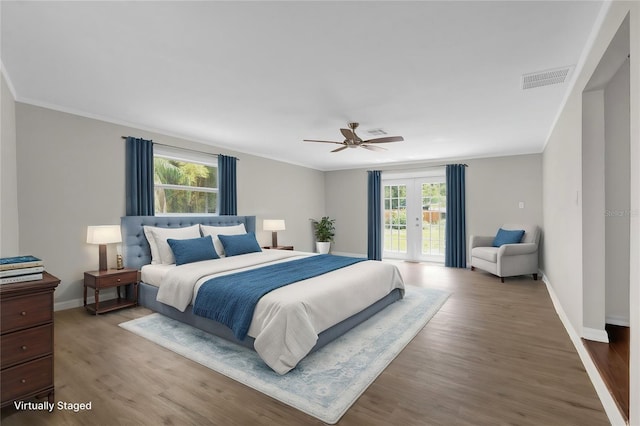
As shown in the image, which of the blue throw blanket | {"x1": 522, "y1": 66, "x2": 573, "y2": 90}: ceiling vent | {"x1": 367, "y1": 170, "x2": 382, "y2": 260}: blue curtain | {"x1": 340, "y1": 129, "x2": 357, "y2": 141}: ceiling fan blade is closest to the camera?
the blue throw blanket

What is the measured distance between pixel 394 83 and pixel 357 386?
2.66 metres

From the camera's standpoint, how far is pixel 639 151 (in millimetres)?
1424

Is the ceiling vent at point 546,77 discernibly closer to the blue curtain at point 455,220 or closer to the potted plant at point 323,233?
the blue curtain at point 455,220

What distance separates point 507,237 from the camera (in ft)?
18.7

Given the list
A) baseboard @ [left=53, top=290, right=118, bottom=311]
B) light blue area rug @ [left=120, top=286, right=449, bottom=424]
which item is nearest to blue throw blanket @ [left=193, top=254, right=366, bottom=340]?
light blue area rug @ [left=120, top=286, right=449, bottom=424]

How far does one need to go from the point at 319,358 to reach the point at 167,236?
2.85 meters

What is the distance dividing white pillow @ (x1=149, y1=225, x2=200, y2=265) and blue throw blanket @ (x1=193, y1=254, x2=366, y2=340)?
135cm

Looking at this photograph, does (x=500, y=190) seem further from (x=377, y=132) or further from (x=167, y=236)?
(x=167, y=236)

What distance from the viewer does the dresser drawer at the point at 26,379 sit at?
69.0 inches

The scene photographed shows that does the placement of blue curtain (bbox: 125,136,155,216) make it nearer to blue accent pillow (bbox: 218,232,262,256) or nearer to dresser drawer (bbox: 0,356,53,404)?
blue accent pillow (bbox: 218,232,262,256)

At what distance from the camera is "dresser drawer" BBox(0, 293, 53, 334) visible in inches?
69.3

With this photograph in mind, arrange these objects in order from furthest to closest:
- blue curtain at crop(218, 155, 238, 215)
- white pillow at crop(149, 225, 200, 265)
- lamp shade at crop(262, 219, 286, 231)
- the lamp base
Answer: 1. lamp shade at crop(262, 219, 286, 231)
2. blue curtain at crop(218, 155, 238, 215)
3. white pillow at crop(149, 225, 200, 265)
4. the lamp base

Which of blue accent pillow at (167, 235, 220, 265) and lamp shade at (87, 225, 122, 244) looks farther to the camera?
blue accent pillow at (167, 235, 220, 265)

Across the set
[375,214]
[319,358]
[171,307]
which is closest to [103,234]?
[171,307]
